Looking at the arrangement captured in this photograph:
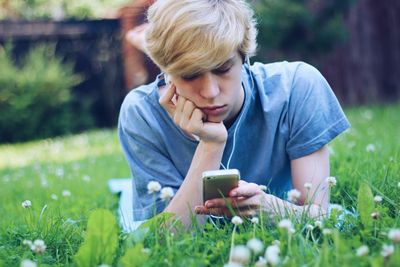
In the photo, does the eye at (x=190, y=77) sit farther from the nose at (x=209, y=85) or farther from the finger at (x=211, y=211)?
the finger at (x=211, y=211)

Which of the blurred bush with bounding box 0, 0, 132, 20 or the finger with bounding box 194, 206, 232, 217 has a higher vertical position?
→ the finger with bounding box 194, 206, 232, 217

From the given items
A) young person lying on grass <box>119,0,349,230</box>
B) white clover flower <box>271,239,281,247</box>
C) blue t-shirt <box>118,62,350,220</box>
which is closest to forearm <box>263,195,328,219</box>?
young person lying on grass <box>119,0,349,230</box>

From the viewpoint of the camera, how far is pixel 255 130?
8.83ft

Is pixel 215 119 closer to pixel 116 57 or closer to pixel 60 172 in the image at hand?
pixel 60 172

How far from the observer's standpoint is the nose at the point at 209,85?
2.26 m

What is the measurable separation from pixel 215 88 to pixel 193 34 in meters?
0.22

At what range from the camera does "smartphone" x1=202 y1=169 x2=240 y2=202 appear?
83.1 inches

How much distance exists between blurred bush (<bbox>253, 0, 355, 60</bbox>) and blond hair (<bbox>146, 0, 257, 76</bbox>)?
613 centimetres

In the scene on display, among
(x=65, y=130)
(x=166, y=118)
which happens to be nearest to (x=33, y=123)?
(x=65, y=130)

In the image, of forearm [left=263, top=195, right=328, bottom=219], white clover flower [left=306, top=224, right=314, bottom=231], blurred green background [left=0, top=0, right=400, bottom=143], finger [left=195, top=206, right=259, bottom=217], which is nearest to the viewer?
white clover flower [left=306, top=224, right=314, bottom=231]

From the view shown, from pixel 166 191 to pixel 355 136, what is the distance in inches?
141

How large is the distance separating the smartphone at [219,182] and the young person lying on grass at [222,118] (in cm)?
3

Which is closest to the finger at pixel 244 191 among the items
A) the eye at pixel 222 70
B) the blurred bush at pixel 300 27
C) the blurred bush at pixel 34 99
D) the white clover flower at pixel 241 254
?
the eye at pixel 222 70

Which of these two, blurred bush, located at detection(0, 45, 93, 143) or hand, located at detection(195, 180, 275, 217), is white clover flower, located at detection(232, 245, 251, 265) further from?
blurred bush, located at detection(0, 45, 93, 143)
